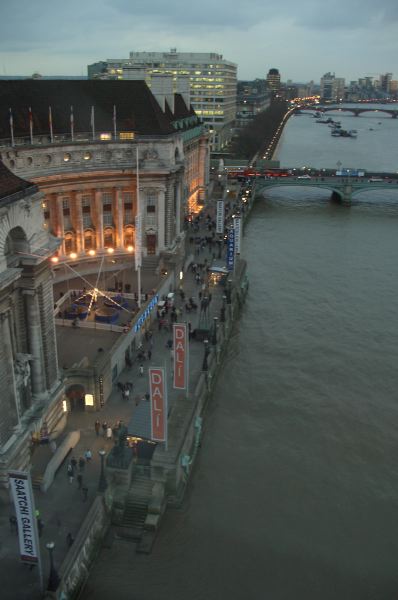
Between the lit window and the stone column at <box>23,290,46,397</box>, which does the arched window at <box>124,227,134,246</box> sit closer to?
the lit window

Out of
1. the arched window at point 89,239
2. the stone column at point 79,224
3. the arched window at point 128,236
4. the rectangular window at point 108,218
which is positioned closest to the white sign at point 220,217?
the arched window at point 128,236

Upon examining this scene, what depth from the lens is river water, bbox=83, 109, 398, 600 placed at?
98.5ft

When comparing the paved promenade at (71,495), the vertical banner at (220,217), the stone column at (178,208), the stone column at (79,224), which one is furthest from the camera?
the vertical banner at (220,217)

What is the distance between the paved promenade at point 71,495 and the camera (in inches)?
1080

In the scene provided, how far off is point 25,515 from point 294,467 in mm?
17914

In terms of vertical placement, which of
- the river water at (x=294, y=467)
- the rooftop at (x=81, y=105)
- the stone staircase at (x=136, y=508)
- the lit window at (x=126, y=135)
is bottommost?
the river water at (x=294, y=467)

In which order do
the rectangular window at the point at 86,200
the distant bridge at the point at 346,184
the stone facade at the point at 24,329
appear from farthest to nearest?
the distant bridge at the point at 346,184 < the rectangular window at the point at 86,200 < the stone facade at the point at 24,329

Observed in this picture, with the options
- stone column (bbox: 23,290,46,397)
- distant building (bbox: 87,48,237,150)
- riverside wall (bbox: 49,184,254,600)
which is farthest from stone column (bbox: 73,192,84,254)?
distant building (bbox: 87,48,237,150)

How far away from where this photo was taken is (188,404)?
39281 millimetres

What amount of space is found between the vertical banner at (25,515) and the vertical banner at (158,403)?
9.53 m

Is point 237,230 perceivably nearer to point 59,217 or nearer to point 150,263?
point 150,263

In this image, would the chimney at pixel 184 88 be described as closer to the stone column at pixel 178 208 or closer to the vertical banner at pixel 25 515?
the stone column at pixel 178 208

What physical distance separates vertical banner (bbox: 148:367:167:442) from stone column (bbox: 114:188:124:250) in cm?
3752

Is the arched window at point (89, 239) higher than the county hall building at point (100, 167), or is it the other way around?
→ the county hall building at point (100, 167)
